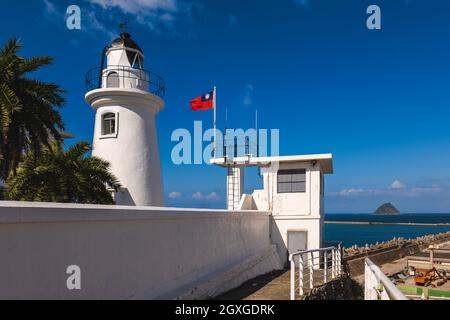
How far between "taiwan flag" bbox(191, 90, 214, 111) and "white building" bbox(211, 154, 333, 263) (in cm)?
291

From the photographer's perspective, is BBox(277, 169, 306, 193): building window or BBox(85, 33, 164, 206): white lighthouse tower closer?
BBox(85, 33, 164, 206): white lighthouse tower

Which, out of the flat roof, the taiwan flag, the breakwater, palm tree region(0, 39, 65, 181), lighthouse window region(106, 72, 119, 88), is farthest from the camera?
the breakwater

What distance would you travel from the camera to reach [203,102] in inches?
808

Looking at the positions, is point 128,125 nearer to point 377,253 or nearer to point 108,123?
point 108,123

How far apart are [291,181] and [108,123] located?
935 centimetres

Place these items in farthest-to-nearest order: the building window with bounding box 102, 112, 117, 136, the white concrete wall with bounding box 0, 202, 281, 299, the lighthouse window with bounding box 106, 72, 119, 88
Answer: the lighthouse window with bounding box 106, 72, 119, 88 → the building window with bounding box 102, 112, 117, 136 → the white concrete wall with bounding box 0, 202, 281, 299

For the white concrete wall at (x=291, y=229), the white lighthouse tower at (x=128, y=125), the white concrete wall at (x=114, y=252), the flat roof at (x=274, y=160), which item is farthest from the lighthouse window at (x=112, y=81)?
the white concrete wall at (x=291, y=229)

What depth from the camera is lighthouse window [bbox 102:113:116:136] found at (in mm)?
16422

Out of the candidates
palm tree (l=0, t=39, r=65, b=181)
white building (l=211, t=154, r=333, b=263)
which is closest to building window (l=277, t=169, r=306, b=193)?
white building (l=211, t=154, r=333, b=263)

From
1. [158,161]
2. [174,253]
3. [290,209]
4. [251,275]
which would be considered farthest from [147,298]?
[290,209]

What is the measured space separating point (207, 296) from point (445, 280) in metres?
15.3

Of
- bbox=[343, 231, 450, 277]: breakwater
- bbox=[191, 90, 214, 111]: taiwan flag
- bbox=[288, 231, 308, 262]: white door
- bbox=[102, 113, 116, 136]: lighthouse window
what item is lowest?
bbox=[343, 231, 450, 277]: breakwater

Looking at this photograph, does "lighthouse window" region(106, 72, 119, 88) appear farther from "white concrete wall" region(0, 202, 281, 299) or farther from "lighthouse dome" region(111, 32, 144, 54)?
"white concrete wall" region(0, 202, 281, 299)

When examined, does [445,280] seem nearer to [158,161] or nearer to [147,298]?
[158,161]
